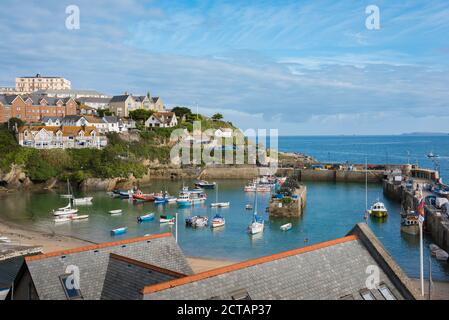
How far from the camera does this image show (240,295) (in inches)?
300

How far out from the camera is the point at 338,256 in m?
9.23

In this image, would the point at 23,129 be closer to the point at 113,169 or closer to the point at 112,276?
the point at 113,169

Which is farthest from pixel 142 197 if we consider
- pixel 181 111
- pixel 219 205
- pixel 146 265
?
pixel 181 111

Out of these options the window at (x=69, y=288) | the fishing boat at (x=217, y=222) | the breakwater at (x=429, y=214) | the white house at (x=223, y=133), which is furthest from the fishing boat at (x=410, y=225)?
the white house at (x=223, y=133)

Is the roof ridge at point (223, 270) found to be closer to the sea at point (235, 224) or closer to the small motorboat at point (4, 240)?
the sea at point (235, 224)

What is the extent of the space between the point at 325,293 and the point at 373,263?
1533 mm

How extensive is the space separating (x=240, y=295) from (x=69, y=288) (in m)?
3.84

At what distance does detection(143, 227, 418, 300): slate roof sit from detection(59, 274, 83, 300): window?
2983mm

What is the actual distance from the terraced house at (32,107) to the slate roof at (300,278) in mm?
74967

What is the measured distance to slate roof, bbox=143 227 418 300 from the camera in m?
7.46

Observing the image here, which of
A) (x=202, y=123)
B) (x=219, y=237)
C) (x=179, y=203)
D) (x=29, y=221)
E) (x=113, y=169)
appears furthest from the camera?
(x=202, y=123)

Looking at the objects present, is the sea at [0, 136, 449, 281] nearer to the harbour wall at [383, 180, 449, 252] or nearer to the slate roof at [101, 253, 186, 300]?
the harbour wall at [383, 180, 449, 252]

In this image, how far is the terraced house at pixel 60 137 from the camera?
63531 millimetres
